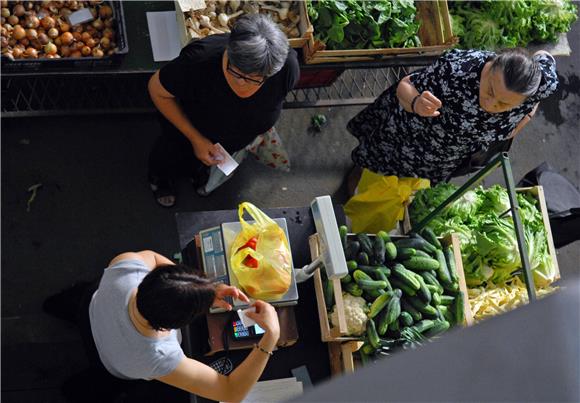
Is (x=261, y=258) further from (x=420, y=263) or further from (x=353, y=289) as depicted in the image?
(x=420, y=263)

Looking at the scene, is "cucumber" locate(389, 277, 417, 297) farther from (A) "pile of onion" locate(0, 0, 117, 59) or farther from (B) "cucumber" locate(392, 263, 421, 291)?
(A) "pile of onion" locate(0, 0, 117, 59)

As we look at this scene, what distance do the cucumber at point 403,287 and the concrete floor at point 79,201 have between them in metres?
1.59

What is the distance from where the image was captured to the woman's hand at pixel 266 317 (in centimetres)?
310

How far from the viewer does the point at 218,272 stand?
3416 mm

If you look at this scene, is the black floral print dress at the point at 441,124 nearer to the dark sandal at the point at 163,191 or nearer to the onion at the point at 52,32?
the dark sandal at the point at 163,191

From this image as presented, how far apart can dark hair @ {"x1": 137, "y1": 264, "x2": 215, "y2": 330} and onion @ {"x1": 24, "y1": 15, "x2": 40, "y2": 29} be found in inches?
82.8

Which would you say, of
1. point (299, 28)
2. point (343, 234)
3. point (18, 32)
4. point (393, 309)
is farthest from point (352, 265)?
point (18, 32)

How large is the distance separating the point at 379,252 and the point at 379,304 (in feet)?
0.87

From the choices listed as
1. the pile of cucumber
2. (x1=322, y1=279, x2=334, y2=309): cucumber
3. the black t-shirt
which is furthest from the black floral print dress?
(x1=322, y1=279, x2=334, y2=309): cucumber

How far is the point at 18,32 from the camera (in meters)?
4.23

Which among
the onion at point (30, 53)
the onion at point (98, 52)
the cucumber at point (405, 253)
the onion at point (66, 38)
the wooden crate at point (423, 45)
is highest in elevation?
the onion at point (66, 38)

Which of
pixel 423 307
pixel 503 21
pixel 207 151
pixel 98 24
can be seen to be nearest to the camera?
pixel 423 307

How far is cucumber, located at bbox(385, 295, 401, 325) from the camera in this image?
349 cm

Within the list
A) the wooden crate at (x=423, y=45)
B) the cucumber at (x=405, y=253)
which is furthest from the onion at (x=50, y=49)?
the cucumber at (x=405, y=253)
